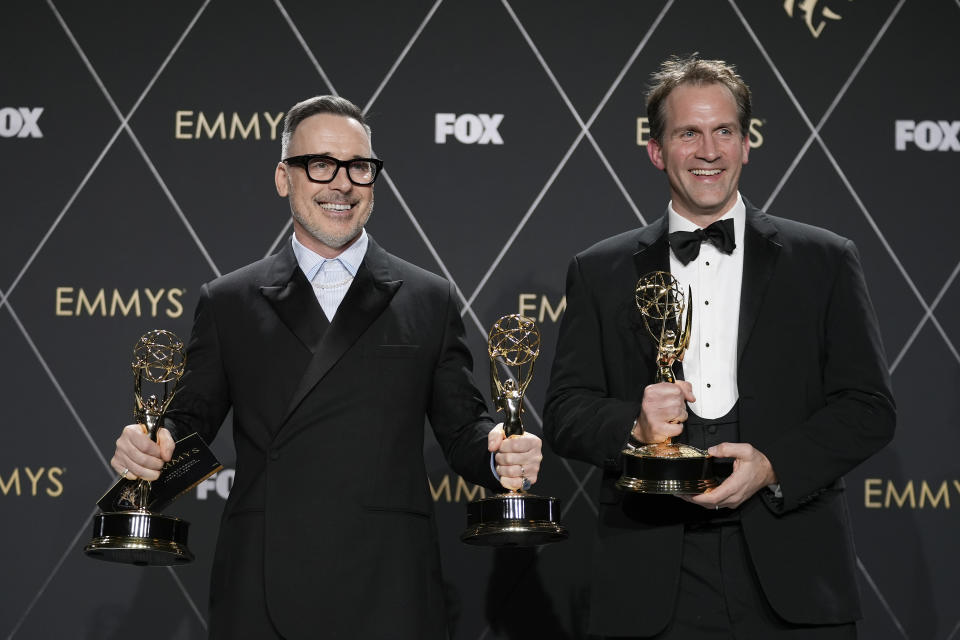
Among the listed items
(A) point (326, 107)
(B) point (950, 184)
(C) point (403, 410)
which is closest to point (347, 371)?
(C) point (403, 410)

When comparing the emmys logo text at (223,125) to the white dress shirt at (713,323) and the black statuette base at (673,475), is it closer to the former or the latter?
the white dress shirt at (713,323)

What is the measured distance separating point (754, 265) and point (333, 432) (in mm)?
1037

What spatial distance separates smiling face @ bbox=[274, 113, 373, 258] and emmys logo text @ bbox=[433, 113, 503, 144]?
0.99 meters

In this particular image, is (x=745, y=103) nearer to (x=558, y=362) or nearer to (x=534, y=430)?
(x=558, y=362)

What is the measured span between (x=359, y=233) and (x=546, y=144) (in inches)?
45.2

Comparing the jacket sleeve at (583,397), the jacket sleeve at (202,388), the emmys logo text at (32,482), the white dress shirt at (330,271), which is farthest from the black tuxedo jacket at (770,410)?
the emmys logo text at (32,482)

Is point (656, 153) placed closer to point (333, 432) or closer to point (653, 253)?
point (653, 253)

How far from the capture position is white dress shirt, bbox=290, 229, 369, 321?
281cm

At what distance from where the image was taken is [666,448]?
91.7 inches

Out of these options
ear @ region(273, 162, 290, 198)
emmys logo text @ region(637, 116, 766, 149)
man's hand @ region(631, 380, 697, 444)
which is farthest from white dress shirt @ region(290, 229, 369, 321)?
emmys logo text @ region(637, 116, 766, 149)

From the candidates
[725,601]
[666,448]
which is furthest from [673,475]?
[725,601]

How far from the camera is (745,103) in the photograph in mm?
2736

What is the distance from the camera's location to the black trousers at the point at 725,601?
2.38m

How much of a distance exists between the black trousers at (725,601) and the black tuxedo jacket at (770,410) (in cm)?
3
